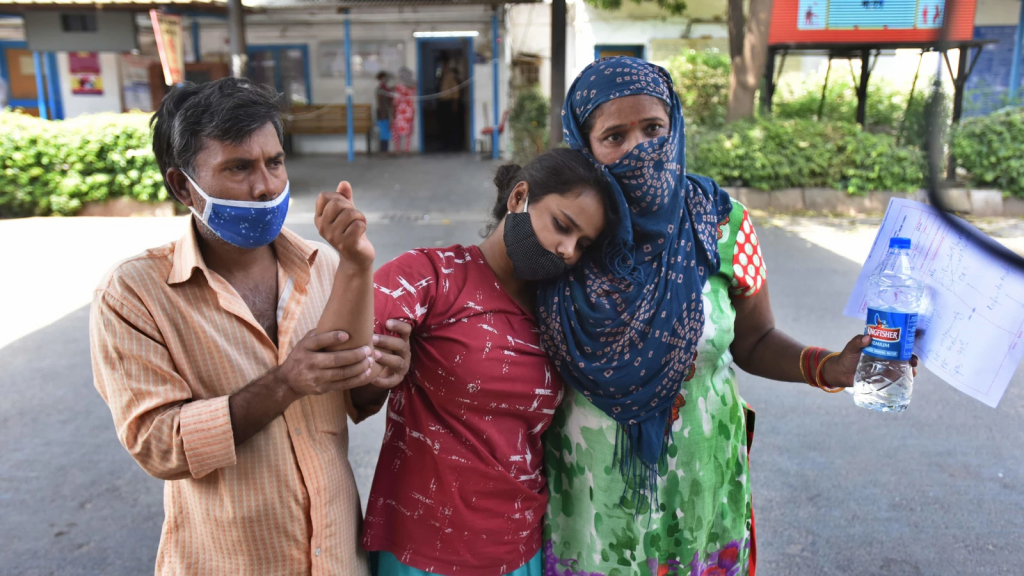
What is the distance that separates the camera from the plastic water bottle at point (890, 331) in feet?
5.18

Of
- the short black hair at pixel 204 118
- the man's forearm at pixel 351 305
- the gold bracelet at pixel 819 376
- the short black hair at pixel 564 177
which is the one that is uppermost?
the short black hair at pixel 204 118

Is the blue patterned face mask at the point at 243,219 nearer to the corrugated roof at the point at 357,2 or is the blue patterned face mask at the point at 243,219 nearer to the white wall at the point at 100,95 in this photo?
the corrugated roof at the point at 357,2

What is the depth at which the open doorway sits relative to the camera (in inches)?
693

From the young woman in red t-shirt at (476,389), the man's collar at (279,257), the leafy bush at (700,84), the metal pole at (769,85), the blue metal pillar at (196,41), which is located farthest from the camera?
the blue metal pillar at (196,41)

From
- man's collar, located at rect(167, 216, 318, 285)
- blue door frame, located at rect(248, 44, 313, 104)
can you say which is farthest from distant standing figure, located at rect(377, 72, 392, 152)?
man's collar, located at rect(167, 216, 318, 285)

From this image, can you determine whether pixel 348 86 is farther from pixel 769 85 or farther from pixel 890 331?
pixel 890 331

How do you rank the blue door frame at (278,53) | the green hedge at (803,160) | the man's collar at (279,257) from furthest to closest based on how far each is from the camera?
the blue door frame at (278,53) → the green hedge at (803,160) → the man's collar at (279,257)

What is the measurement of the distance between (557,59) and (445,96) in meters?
8.59

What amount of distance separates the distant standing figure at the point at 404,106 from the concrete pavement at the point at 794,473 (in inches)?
447

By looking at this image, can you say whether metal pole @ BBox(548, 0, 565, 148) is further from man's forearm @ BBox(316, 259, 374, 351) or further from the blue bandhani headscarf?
man's forearm @ BBox(316, 259, 374, 351)

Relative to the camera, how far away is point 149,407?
54.7 inches

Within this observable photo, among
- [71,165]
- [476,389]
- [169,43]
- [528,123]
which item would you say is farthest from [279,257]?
[528,123]

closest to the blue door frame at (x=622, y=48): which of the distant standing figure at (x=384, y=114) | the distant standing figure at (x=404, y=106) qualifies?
the distant standing figure at (x=404, y=106)

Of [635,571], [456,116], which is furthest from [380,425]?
[456,116]
